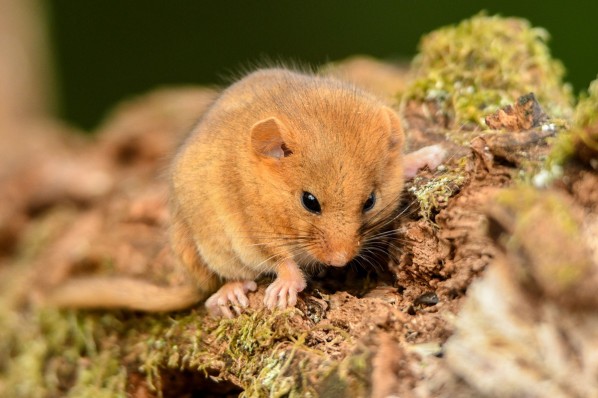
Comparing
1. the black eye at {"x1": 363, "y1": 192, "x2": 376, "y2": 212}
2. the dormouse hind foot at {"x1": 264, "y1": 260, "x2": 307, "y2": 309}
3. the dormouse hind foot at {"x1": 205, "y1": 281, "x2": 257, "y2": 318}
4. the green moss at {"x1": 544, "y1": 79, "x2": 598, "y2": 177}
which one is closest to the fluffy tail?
the dormouse hind foot at {"x1": 205, "y1": 281, "x2": 257, "y2": 318}

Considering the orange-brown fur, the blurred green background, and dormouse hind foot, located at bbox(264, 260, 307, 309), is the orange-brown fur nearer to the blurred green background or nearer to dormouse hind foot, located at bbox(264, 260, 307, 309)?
dormouse hind foot, located at bbox(264, 260, 307, 309)

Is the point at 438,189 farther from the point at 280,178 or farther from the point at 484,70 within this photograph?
the point at 484,70

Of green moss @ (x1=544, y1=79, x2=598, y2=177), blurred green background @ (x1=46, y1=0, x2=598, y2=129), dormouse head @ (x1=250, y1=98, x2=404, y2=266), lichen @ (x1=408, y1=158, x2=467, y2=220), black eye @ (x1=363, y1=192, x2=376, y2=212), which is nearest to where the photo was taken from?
green moss @ (x1=544, y1=79, x2=598, y2=177)

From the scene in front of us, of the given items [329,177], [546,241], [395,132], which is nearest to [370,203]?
[329,177]

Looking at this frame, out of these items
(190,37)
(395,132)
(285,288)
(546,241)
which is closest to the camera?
(546,241)

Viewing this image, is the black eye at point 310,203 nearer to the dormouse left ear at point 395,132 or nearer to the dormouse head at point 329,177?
the dormouse head at point 329,177
